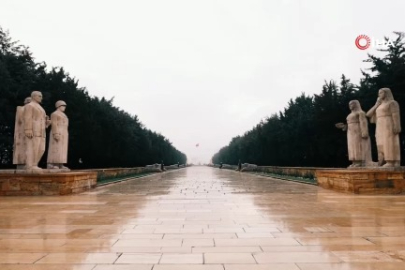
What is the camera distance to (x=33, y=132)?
445 inches

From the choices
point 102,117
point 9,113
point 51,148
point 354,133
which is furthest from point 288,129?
point 51,148

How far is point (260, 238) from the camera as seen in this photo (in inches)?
198

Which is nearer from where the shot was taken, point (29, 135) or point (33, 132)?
point (29, 135)

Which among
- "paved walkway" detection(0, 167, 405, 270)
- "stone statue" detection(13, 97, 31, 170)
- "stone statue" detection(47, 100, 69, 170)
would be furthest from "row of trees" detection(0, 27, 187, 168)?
"paved walkway" detection(0, 167, 405, 270)

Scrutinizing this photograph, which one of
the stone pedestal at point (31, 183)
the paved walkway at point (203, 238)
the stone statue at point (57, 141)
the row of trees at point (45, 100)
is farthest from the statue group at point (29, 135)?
the row of trees at point (45, 100)

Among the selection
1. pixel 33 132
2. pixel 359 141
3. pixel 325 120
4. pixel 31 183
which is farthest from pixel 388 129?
pixel 325 120

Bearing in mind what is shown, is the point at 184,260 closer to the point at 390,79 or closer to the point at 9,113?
the point at 9,113

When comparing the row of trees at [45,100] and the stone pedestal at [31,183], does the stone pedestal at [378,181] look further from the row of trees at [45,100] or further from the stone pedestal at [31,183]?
the row of trees at [45,100]

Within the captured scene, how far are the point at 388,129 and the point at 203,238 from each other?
925 centimetres

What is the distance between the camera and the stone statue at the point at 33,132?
11.2m

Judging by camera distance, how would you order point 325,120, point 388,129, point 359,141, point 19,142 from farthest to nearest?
point 325,120
point 359,141
point 388,129
point 19,142

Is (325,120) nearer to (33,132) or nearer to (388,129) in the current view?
(388,129)

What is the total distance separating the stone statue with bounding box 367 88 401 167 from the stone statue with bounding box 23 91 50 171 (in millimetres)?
11618

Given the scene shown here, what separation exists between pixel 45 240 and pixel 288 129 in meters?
35.5
